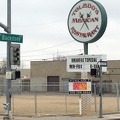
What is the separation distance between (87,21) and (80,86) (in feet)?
15.6

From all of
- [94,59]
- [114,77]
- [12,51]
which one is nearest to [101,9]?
[94,59]

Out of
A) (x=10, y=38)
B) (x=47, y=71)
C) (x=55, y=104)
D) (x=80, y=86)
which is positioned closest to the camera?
(x=10, y=38)

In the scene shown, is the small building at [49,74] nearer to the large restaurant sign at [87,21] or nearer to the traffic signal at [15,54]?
the large restaurant sign at [87,21]

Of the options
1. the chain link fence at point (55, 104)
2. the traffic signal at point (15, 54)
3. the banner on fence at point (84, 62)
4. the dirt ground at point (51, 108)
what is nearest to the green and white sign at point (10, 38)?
the traffic signal at point (15, 54)

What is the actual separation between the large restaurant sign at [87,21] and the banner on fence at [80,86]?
10.4 feet

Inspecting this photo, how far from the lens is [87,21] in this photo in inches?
1054

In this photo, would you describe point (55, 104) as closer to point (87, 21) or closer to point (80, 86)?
point (80, 86)

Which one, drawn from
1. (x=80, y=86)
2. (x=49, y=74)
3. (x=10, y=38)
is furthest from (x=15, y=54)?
(x=49, y=74)

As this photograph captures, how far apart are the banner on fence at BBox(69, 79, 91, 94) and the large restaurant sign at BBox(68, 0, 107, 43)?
3.18 meters

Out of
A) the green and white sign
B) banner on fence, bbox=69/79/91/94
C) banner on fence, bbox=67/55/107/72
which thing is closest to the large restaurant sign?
banner on fence, bbox=67/55/107/72

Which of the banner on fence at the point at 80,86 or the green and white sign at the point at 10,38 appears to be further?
the banner on fence at the point at 80,86

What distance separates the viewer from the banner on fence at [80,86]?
1007 inches

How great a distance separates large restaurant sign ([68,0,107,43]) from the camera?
86.1ft

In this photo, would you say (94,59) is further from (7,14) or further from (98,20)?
(7,14)
